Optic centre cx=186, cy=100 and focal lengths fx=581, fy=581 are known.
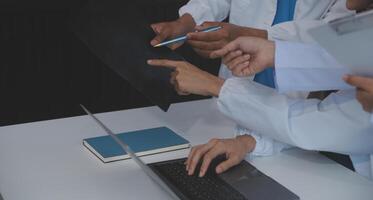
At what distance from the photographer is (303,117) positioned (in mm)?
1361

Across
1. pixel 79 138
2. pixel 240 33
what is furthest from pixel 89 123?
pixel 240 33

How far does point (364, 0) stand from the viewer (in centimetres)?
127

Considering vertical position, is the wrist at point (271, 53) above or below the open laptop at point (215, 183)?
above

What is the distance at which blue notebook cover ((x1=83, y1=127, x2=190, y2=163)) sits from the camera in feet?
4.63

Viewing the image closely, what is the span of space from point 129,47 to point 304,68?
1.55 feet

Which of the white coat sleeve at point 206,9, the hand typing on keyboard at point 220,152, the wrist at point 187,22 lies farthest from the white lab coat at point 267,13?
the hand typing on keyboard at point 220,152

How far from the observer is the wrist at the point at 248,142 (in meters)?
1.41

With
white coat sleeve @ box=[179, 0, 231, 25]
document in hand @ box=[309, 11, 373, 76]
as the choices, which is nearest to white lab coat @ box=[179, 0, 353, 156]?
white coat sleeve @ box=[179, 0, 231, 25]

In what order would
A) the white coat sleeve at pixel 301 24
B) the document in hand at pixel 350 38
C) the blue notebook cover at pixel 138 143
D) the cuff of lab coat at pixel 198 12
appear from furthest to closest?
1. the cuff of lab coat at pixel 198 12
2. the white coat sleeve at pixel 301 24
3. the blue notebook cover at pixel 138 143
4. the document in hand at pixel 350 38

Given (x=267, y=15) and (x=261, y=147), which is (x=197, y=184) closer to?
(x=261, y=147)

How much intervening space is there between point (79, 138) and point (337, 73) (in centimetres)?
68

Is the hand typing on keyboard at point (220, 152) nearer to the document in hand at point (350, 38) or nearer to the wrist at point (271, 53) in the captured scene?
the wrist at point (271, 53)

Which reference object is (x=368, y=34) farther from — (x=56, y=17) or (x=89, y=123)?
(x=56, y=17)

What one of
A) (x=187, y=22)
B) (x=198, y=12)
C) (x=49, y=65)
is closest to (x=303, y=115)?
(x=187, y=22)
